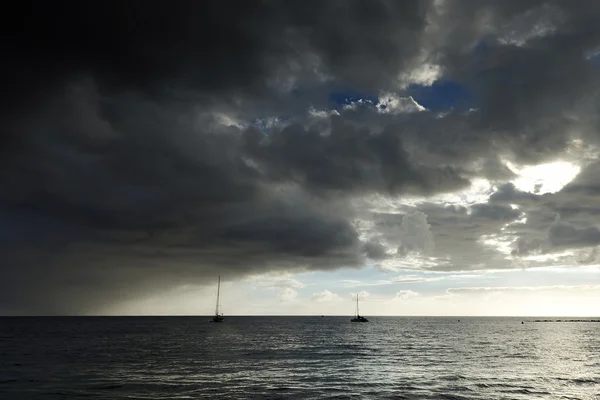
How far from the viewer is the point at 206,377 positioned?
5412cm

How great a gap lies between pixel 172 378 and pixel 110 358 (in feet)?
97.2

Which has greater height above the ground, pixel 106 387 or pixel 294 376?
pixel 294 376

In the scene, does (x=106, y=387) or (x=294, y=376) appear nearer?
(x=106, y=387)

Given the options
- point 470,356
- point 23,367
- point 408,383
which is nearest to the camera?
point 408,383

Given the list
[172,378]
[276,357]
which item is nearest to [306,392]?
[172,378]

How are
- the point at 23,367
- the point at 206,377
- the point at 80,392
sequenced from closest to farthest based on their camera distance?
the point at 80,392 → the point at 206,377 → the point at 23,367

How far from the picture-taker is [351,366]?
6588 centimetres

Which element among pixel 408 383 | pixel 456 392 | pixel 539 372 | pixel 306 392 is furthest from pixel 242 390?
pixel 539 372

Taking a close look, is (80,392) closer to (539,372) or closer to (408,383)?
(408,383)

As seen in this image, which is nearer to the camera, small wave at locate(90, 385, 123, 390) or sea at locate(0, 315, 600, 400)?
sea at locate(0, 315, 600, 400)

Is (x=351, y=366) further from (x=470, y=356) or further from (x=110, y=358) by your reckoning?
(x=110, y=358)

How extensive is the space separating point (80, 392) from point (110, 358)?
34.4 m

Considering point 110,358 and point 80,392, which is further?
point 110,358

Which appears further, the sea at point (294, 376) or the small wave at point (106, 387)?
the small wave at point (106, 387)
